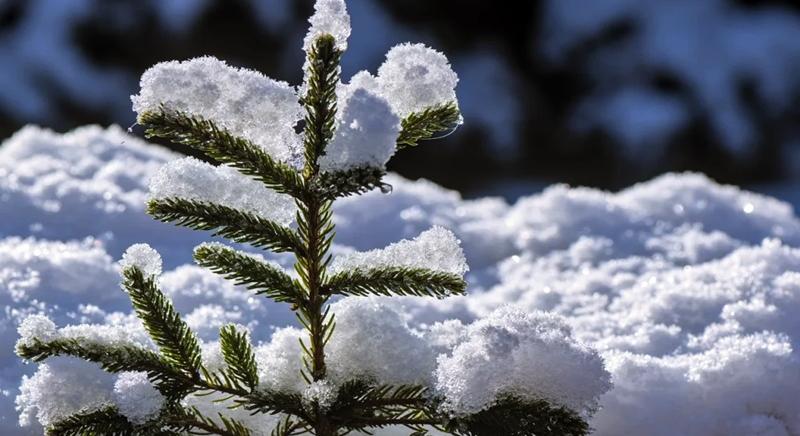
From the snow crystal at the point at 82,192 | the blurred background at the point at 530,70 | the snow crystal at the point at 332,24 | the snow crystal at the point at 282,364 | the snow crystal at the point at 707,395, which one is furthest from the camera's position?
the blurred background at the point at 530,70

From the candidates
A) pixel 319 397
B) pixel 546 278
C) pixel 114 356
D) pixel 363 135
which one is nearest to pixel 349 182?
pixel 363 135

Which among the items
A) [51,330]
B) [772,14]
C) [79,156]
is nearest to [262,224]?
[51,330]

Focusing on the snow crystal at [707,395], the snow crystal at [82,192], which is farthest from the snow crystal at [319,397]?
the snow crystal at [82,192]

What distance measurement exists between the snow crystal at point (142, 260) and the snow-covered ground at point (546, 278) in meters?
0.12

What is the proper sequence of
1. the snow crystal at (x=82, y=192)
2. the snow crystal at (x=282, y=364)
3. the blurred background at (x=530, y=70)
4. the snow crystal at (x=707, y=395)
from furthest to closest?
1. the blurred background at (x=530, y=70)
2. the snow crystal at (x=82, y=192)
3. the snow crystal at (x=707, y=395)
4. the snow crystal at (x=282, y=364)

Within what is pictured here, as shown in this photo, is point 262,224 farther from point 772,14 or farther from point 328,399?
point 772,14

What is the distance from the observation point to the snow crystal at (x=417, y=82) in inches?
48.8

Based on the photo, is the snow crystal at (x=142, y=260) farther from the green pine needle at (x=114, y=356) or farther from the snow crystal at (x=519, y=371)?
the snow crystal at (x=519, y=371)

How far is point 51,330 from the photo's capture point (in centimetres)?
120

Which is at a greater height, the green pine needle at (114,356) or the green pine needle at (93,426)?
the green pine needle at (114,356)

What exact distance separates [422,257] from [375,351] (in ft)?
0.50

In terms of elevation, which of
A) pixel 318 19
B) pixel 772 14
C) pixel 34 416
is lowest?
pixel 34 416

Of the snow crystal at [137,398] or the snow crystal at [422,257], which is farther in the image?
the snow crystal at [422,257]

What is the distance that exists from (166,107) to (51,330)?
13.7 inches
